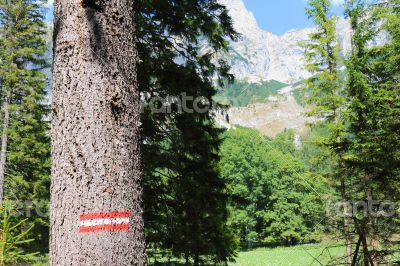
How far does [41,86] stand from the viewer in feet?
60.7

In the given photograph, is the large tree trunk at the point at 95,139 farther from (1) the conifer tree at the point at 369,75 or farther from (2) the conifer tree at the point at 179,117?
(1) the conifer tree at the point at 369,75

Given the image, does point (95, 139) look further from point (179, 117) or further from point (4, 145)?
point (4, 145)

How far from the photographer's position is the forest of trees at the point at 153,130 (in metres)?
1.80

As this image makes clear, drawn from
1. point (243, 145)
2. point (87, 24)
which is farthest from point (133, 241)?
point (243, 145)

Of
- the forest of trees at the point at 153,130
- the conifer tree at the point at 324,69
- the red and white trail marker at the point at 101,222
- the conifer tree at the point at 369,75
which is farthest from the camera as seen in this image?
the conifer tree at the point at 324,69

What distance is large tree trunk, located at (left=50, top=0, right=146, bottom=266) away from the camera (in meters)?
1.71

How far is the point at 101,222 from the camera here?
1.71 m

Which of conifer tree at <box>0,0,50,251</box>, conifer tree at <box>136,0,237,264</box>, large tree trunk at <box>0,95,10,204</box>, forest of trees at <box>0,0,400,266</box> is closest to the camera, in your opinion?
forest of trees at <box>0,0,400,266</box>

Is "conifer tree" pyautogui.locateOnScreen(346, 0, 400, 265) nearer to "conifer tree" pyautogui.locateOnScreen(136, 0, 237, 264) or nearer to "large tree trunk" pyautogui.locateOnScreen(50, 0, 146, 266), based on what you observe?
"conifer tree" pyautogui.locateOnScreen(136, 0, 237, 264)

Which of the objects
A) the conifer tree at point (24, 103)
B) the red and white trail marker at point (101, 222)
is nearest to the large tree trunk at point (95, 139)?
the red and white trail marker at point (101, 222)

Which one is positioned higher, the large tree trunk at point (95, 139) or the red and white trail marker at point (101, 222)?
the large tree trunk at point (95, 139)

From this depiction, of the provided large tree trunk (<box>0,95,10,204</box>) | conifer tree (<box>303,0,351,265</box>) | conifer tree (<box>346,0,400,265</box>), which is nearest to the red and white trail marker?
conifer tree (<box>346,0,400,265</box>)

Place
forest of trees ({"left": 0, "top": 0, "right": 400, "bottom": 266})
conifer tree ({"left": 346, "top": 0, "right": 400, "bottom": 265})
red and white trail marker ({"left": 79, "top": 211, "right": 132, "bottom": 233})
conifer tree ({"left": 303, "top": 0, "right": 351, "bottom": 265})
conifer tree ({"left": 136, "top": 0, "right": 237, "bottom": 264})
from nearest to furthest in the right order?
red and white trail marker ({"left": 79, "top": 211, "right": 132, "bottom": 233}) → forest of trees ({"left": 0, "top": 0, "right": 400, "bottom": 266}) → conifer tree ({"left": 136, "top": 0, "right": 237, "bottom": 264}) → conifer tree ({"left": 346, "top": 0, "right": 400, "bottom": 265}) → conifer tree ({"left": 303, "top": 0, "right": 351, "bottom": 265})

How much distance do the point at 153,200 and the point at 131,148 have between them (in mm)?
4313
